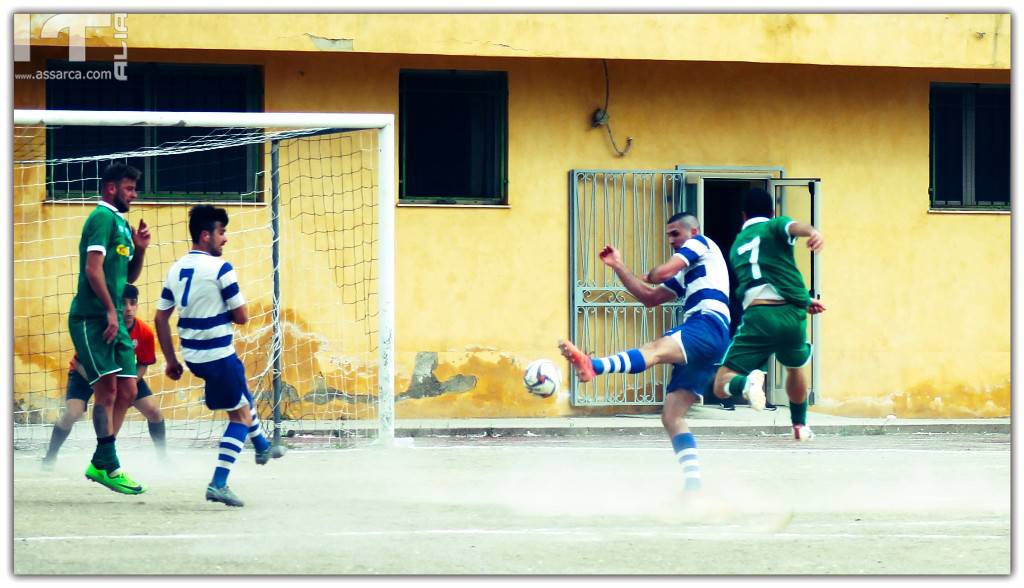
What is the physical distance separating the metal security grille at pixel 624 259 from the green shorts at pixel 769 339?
5.70 m

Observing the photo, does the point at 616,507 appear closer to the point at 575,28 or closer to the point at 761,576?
the point at 761,576

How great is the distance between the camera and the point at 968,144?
1605cm

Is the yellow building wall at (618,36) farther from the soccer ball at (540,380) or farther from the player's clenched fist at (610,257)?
the soccer ball at (540,380)

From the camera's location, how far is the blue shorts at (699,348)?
9203 millimetres

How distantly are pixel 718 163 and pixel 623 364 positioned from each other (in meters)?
6.84

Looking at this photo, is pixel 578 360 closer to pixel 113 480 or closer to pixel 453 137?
pixel 113 480

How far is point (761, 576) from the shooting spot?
22.9ft

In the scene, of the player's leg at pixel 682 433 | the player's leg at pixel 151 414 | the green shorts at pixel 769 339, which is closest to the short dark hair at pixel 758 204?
the green shorts at pixel 769 339

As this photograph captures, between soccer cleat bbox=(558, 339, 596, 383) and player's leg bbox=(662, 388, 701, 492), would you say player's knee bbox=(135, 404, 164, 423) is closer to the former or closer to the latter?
soccer cleat bbox=(558, 339, 596, 383)

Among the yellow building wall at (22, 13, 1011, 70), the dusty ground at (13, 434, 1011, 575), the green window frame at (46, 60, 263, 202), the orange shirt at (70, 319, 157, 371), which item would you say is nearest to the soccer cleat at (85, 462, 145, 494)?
the dusty ground at (13, 434, 1011, 575)

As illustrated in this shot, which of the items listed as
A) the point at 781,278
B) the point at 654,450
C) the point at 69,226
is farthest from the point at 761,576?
the point at 69,226

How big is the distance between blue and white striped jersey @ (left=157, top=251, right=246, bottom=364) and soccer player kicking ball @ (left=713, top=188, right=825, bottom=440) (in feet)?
10.4

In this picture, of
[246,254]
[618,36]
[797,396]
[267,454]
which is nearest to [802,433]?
[797,396]

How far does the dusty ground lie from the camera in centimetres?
729
